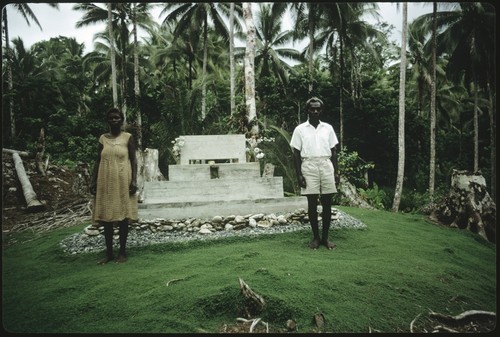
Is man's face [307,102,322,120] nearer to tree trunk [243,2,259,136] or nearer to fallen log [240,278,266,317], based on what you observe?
fallen log [240,278,266,317]

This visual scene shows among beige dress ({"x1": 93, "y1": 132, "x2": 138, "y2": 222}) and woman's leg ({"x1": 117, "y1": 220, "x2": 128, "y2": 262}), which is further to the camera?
woman's leg ({"x1": 117, "y1": 220, "x2": 128, "y2": 262})

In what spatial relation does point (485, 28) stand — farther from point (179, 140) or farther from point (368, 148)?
point (179, 140)

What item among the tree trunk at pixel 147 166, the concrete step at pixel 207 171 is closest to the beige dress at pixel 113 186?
the concrete step at pixel 207 171

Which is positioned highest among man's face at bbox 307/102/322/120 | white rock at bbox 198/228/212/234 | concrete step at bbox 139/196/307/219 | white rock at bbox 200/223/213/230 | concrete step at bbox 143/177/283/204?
man's face at bbox 307/102/322/120

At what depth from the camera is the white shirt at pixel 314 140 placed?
14.6 feet

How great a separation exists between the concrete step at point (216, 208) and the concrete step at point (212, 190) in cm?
44

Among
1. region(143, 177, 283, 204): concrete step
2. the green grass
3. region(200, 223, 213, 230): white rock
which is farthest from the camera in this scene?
region(143, 177, 283, 204): concrete step

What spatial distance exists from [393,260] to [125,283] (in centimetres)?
295

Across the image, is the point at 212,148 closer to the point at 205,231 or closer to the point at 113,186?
the point at 205,231

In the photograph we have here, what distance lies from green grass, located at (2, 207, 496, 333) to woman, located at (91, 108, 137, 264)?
0.50m

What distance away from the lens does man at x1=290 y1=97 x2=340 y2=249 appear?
14.4 feet

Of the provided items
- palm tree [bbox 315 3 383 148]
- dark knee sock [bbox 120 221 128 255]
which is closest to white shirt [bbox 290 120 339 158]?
dark knee sock [bbox 120 221 128 255]

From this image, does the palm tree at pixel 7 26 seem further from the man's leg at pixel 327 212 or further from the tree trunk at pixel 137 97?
the man's leg at pixel 327 212

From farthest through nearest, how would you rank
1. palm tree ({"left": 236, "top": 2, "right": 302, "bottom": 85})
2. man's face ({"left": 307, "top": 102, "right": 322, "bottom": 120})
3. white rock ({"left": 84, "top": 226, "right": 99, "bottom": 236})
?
palm tree ({"left": 236, "top": 2, "right": 302, "bottom": 85})
white rock ({"left": 84, "top": 226, "right": 99, "bottom": 236})
man's face ({"left": 307, "top": 102, "right": 322, "bottom": 120})
